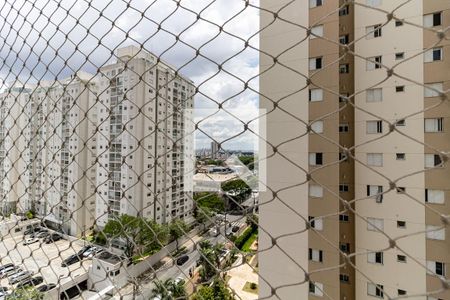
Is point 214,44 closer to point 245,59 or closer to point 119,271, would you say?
point 245,59

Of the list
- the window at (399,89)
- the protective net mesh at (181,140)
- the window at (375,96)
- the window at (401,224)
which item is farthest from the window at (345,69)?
the window at (401,224)

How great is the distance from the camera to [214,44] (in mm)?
566

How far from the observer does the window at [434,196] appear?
2537mm

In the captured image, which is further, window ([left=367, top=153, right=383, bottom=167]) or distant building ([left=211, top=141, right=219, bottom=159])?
window ([left=367, top=153, right=383, bottom=167])

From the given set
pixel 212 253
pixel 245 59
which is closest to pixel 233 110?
pixel 245 59

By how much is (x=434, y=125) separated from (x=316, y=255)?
1723 mm

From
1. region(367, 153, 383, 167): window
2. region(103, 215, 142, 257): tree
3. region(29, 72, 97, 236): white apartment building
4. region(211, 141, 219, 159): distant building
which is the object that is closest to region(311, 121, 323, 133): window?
region(211, 141, 219, 159): distant building

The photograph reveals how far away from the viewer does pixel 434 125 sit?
242cm

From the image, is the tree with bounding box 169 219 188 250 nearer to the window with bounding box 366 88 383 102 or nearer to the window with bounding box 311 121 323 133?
the window with bounding box 311 121 323 133

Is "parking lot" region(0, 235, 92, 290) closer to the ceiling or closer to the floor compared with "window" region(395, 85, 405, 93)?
closer to the floor

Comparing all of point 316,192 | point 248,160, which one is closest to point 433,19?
point 316,192

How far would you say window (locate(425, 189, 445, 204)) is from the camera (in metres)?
2.54

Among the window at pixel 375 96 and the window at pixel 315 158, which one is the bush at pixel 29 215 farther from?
the window at pixel 375 96

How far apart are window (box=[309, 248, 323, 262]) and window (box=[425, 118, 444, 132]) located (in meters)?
1.61
